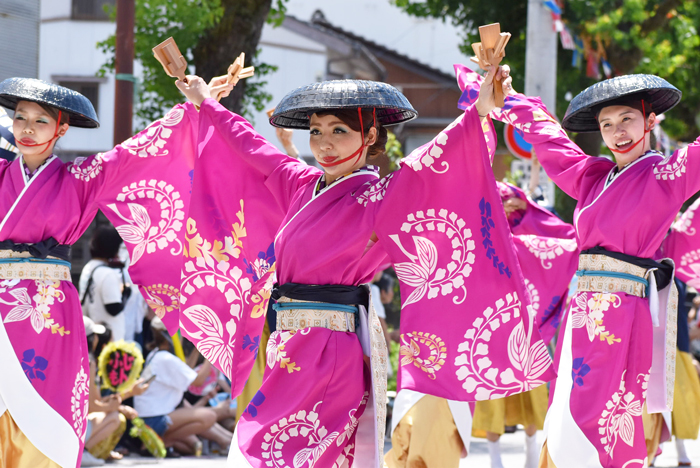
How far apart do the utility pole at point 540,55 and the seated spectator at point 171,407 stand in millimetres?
3865

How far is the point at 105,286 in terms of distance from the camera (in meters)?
6.43

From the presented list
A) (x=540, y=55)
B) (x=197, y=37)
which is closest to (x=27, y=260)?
(x=197, y=37)

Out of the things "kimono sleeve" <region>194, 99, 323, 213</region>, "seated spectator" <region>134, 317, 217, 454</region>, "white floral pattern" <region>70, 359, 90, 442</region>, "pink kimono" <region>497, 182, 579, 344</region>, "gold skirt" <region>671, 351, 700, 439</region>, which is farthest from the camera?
"gold skirt" <region>671, 351, 700, 439</region>

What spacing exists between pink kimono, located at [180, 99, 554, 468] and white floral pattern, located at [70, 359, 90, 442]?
101 centimetres

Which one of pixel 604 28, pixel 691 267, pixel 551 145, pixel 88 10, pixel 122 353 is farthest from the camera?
→ pixel 88 10

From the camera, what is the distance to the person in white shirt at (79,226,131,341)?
644 cm

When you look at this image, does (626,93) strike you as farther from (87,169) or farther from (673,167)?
(87,169)

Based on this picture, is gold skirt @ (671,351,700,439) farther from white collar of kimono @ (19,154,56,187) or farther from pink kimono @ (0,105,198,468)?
white collar of kimono @ (19,154,56,187)

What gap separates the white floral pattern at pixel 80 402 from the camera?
159 inches

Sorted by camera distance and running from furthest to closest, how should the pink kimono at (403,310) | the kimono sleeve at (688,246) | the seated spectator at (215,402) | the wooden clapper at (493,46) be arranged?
the seated spectator at (215,402) → the kimono sleeve at (688,246) → the pink kimono at (403,310) → the wooden clapper at (493,46)

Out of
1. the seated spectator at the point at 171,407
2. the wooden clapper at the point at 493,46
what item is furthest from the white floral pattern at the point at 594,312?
the seated spectator at the point at 171,407

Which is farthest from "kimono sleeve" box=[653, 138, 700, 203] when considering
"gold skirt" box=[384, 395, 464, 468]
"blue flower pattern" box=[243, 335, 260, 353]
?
"blue flower pattern" box=[243, 335, 260, 353]

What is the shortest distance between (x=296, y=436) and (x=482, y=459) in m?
3.85

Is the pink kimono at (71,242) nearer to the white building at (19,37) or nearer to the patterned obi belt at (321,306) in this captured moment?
the patterned obi belt at (321,306)
